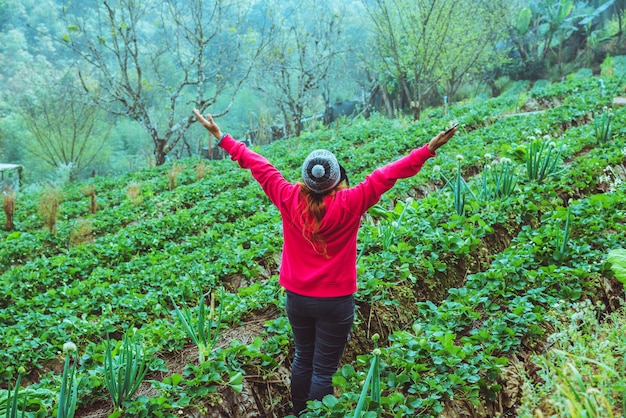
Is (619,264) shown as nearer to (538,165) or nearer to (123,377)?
(538,165)

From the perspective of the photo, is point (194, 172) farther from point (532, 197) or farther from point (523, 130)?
point (532, 197)

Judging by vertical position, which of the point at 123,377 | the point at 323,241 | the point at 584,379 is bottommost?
the point at 584,379

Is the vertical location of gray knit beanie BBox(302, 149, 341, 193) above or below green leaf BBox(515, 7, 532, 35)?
below

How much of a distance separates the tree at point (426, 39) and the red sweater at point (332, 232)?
537 inches

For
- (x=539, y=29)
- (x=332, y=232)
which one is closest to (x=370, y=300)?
(x=332, y=232)

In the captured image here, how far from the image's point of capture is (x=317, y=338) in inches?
113

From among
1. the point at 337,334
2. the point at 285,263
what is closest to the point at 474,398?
the point at 337,334

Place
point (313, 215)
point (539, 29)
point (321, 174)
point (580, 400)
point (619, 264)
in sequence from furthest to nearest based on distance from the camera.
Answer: point (539, 29)
point (619, 264)
point (313, 215)
point (321, 174)
point (580, 400)

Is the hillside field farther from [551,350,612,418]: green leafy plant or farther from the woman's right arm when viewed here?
the woman's right arm

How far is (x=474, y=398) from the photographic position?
2.64 m

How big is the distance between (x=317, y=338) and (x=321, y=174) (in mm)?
940

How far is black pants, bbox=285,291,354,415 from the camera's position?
2787 millimetres

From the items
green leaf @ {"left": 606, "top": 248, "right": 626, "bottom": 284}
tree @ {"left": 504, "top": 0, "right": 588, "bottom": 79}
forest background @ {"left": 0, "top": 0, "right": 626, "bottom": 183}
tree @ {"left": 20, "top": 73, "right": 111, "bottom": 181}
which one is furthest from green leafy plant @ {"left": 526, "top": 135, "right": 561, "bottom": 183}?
tree @ {"left": 504, "top": 0, "right": 588, "bottom": 79}

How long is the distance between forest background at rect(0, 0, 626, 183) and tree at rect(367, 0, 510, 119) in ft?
0.31
